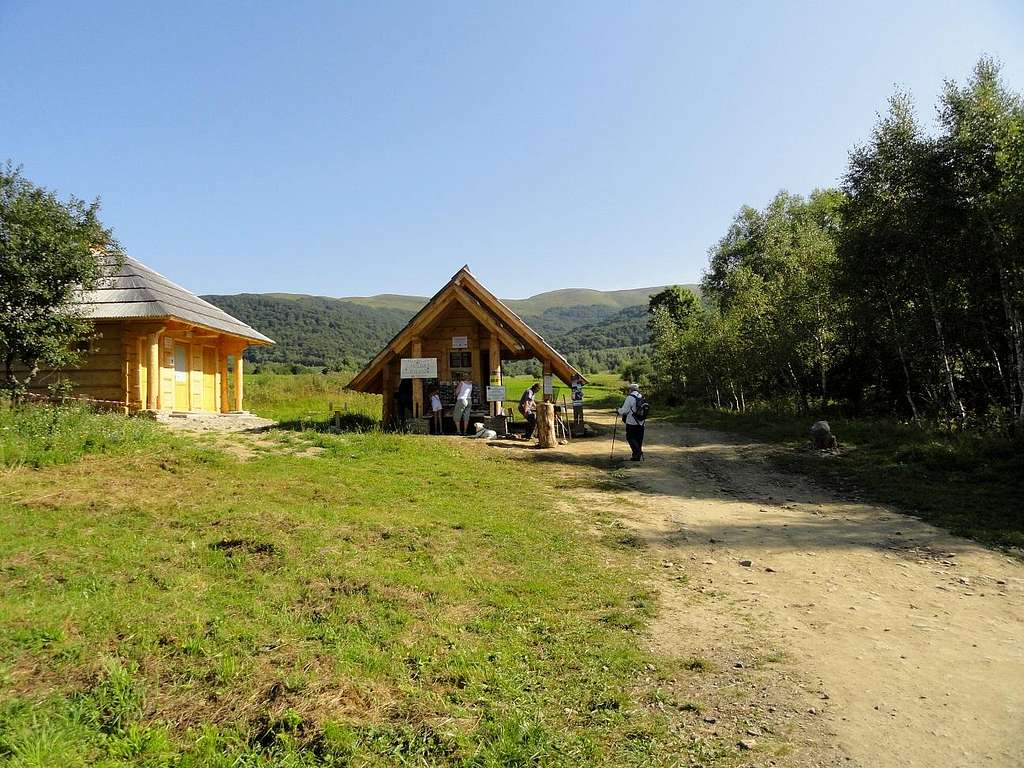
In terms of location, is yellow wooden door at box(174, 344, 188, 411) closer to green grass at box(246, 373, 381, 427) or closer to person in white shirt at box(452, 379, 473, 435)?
green grass at box(246, 373, 381, 427)

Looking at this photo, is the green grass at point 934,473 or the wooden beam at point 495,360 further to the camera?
the wooden beam at point 495,360

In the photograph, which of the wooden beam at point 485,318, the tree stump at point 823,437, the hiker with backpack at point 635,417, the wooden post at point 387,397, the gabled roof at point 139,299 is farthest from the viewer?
the wooden post at point 387,397

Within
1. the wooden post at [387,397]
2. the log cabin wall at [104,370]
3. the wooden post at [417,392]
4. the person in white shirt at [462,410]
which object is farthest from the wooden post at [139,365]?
the person in white shirt at [462,410]

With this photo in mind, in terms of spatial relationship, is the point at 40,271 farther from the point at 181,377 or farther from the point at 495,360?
the point at 495,360

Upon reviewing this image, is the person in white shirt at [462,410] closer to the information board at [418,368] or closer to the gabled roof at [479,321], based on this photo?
the information board at [418,368]

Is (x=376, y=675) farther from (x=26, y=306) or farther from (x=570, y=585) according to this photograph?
(x=26, y=306)

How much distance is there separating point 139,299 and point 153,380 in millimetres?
2244

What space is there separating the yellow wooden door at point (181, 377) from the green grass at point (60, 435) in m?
6.91

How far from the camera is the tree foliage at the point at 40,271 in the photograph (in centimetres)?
1266

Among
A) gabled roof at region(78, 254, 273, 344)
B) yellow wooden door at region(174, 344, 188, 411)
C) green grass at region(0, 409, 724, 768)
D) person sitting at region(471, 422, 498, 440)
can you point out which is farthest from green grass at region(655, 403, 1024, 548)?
yellow wooden door at region(174, 344, 188, 411)

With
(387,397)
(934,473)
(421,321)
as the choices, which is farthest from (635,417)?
(387,397)

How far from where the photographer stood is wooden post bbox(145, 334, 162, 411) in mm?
16688

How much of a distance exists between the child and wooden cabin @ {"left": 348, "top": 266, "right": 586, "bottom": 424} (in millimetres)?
349

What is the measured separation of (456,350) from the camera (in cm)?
1928
